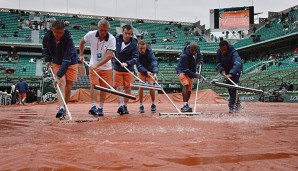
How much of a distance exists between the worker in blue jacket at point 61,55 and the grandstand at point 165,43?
19191 mm

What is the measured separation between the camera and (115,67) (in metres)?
6.83

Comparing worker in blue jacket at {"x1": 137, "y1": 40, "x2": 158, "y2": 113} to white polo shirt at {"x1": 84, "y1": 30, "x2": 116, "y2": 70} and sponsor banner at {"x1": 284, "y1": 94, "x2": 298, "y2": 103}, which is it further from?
sponsor banner at {"x1": 284, "y1": 94, "x2": 298, "y2": 103}

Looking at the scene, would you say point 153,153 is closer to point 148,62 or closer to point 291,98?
point 148,62

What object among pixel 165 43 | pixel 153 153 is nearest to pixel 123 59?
pixel 153 153

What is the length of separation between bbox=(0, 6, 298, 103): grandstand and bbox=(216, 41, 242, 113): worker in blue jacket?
16.2 m

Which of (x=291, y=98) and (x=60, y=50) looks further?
(x=291, y=98)

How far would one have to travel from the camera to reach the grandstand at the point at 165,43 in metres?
28.9

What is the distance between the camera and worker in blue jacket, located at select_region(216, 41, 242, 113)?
6.80 m

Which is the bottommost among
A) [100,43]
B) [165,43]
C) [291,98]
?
[291,98]

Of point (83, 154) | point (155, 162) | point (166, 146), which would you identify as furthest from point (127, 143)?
point (155, 162)

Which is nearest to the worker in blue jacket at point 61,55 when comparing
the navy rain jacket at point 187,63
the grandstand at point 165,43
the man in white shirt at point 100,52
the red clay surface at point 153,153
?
the man in white shirt at point 100,52

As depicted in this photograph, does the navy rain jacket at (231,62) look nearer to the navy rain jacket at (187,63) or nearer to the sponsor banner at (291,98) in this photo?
the navy rain jacket at (187,63)

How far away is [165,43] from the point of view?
1572 inches

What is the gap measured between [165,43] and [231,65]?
33.2 meters
